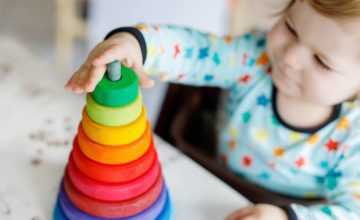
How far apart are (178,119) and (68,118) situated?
0.74ft

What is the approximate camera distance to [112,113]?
0.55 m

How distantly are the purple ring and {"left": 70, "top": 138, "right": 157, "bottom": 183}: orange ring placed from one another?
5cm

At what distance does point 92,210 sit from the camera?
1.99 feet

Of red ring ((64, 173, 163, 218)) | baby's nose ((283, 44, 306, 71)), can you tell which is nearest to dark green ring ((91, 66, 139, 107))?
red ring ((64, 173, 163, 218))

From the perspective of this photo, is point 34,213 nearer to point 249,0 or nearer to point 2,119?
point 2,119

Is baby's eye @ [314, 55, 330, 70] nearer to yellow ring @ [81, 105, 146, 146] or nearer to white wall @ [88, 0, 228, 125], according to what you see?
yellow ring @ [81, 105, 146, 146]

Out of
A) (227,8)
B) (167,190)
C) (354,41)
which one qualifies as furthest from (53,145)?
(227,8)

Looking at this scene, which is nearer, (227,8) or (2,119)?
(2,119)

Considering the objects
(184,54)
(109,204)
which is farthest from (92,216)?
(184,54)

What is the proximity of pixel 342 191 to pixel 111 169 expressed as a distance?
1.06 feet

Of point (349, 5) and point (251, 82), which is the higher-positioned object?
point (349, 5)

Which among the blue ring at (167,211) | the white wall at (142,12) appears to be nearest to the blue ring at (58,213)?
the blue ring at (167,211)

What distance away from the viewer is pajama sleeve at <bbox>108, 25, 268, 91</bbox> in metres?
0.74

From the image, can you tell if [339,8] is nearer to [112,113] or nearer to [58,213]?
[112,113]
